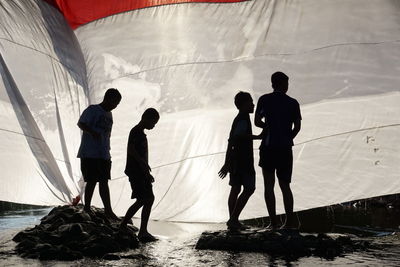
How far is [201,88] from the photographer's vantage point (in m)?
8.55

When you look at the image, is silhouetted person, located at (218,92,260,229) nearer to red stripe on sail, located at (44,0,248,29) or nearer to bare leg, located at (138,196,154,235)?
bare leg, located at (138,196,154,235)

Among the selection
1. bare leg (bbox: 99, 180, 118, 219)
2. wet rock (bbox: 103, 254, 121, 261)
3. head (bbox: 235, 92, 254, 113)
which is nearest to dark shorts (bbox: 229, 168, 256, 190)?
head (bbox: 235, 92, 254, 113)

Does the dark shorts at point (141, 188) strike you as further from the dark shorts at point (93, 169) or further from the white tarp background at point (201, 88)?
the white tarp background at point (201, 88)

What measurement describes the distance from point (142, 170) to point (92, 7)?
3.48 m

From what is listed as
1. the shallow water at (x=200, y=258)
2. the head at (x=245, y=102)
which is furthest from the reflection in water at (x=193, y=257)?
the head at (x=245, y=102)

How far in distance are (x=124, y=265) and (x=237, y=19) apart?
4.66 meters

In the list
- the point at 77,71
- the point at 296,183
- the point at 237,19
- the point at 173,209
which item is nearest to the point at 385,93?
the point at 296,183

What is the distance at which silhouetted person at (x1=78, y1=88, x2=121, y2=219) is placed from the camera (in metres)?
6.79

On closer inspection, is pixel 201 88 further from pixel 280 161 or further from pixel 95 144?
pixel 280 161

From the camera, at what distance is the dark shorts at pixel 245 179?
643 centimetres

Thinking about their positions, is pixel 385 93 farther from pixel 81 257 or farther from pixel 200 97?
pixel 81 257

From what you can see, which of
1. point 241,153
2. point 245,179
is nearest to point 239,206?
point 245,179

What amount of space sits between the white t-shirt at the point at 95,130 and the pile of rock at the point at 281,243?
162 centimetres

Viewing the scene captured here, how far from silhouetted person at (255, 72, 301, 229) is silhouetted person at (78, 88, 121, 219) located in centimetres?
171
